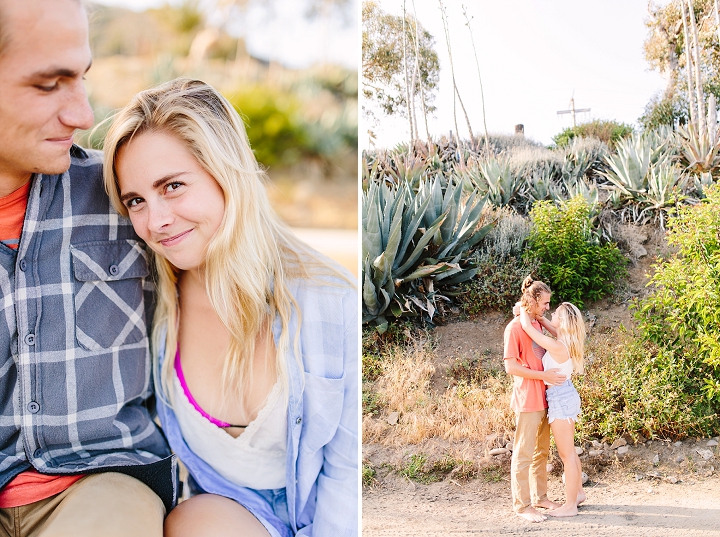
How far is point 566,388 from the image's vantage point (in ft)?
7.35

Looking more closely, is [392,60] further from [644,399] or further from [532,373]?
[644,399]

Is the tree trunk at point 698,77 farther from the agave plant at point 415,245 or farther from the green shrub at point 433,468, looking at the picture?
the green shrub at point 433,468

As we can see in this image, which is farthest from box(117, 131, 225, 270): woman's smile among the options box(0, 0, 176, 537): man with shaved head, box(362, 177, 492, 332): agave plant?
box(362, 177, 492, 332): agave plant

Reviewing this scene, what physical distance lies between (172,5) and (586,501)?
3625 millimetres

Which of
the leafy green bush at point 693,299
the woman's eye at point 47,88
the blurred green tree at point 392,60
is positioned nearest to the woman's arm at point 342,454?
the woman's eye at point 47,88

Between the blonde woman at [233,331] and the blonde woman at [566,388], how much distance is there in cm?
86

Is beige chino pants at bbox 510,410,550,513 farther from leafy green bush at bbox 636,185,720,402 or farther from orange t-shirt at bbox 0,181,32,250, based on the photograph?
orange t-shirt at bbox 0,181,32,250

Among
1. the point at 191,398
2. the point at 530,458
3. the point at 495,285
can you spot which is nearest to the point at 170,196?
the point at 191,398

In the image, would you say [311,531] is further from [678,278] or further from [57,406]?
[678,278]

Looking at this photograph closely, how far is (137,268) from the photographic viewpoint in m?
1.66

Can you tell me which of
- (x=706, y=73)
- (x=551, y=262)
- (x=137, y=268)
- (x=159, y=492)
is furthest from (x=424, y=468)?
(x=706, y=73)

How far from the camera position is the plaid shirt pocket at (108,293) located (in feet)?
5.09

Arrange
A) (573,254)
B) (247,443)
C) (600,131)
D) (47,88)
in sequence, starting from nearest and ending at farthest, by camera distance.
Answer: (47,88) → (247,443) → (573,254) → (600,131)

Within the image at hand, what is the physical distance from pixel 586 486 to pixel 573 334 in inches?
24.2
